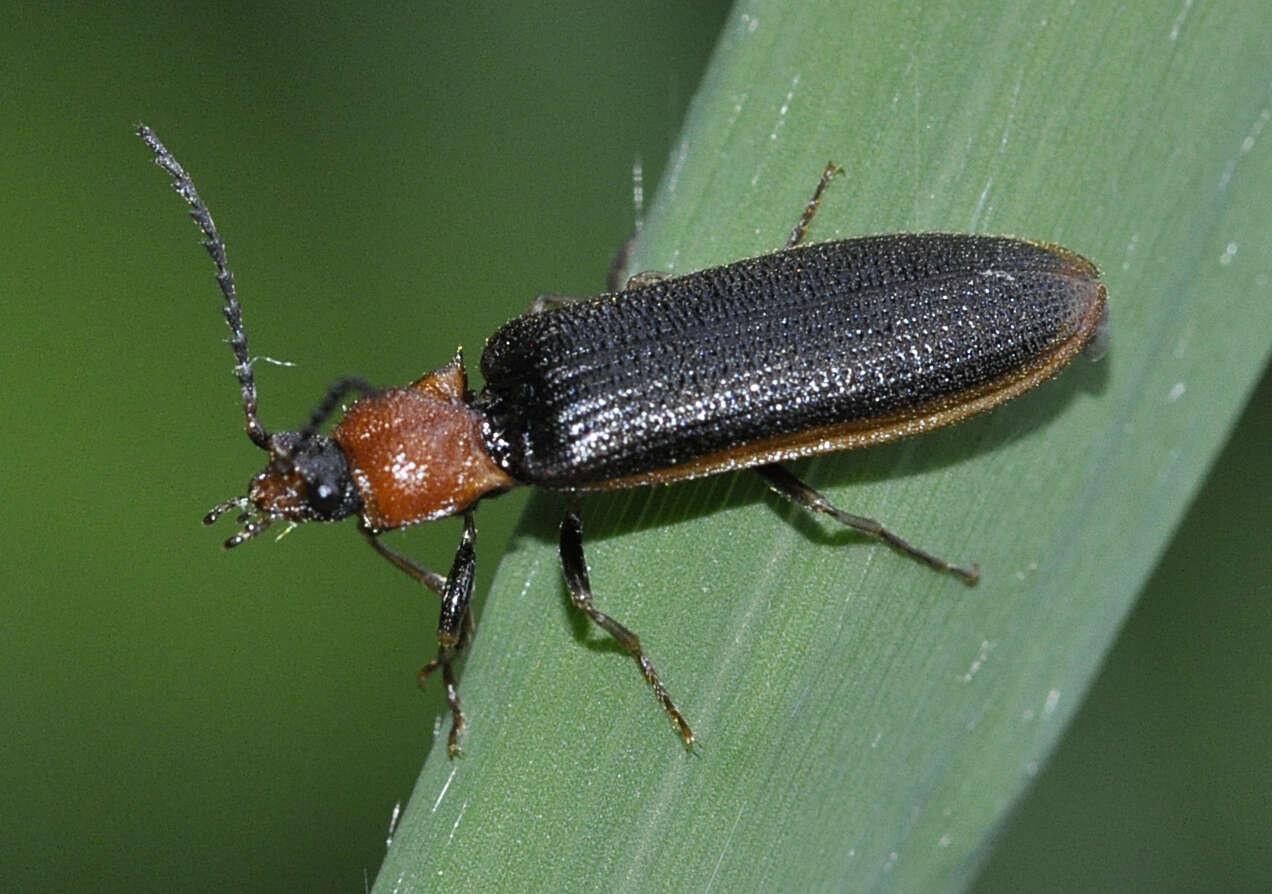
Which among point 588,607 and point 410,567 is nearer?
point 588,607

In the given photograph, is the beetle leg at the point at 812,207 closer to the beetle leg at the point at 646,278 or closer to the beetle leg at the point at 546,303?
the beetle leg at the point at 646,278

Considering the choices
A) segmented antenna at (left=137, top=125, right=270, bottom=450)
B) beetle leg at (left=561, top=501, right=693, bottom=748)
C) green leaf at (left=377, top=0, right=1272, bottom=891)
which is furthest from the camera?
segmented antenna at (left=137, top=125, right=270, bottom=450)

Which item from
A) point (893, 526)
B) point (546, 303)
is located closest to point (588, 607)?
point (893, 526)

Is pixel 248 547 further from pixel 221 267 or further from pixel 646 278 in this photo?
pixel 646 278

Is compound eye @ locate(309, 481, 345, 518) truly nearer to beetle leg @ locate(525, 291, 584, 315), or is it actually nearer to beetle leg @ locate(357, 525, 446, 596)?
beetle leg @ locate(357, 525, 446, 596)

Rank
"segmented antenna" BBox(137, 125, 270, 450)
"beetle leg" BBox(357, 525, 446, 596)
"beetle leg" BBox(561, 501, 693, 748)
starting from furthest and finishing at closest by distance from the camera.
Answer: "beetle leg" BBox(357, 525, 446, 596), "segmented antenna" BBox(137, 125, 270, 450), "beetle leg" BBox(561, 501, 693, 748)

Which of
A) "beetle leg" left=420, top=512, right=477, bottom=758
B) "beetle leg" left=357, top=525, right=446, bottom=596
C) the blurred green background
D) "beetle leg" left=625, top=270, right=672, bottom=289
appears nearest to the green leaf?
"beetle leg" left=625, top=270, right=672, bottom=289

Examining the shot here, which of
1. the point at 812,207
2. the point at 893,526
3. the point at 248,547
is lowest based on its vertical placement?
the point at 248,547
